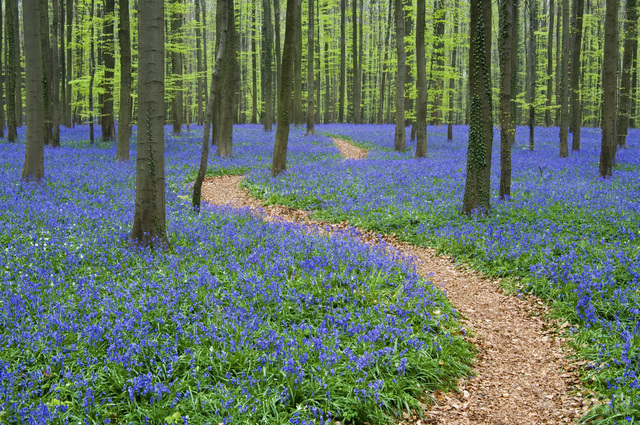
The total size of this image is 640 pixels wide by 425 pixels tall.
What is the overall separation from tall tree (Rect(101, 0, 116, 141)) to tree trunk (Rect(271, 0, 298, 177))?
34.6 feet

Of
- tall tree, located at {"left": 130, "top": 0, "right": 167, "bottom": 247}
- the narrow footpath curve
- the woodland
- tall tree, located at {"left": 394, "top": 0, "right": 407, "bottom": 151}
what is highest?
tall tree, located at {"left": 394, "top": 0, "right": 407, "bottom": 151}

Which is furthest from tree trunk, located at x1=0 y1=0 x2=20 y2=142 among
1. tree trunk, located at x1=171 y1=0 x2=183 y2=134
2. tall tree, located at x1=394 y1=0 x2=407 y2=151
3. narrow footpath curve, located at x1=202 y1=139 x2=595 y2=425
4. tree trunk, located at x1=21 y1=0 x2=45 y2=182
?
narrow footpath curve, located at x1=202 y1=139 x2=595 y2=425

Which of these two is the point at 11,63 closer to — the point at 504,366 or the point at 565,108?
the point at 504,366

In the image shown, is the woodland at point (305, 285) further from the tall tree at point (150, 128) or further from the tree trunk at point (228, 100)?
the tree trunk at point (228, 100)

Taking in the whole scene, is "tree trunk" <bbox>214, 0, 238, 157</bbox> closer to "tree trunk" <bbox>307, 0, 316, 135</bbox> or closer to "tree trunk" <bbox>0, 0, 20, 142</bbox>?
"tree trunk" <bbox>307, 0, 316, 135</bbox>

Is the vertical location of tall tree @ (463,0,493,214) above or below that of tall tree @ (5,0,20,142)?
below

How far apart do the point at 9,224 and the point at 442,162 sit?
1537 cm

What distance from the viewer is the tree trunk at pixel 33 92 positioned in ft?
40.2

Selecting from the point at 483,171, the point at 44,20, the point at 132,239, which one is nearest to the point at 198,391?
the point at 132,239

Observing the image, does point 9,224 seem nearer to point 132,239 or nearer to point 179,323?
point 132,239

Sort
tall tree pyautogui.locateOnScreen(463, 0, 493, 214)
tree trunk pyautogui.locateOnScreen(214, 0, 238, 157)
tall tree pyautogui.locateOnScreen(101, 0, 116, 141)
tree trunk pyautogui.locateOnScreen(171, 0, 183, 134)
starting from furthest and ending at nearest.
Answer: tree trunk pyautogui.locateOnScreen(171, 0, 183, 134)
tall tree pyautogui.locateOnScreen(101, 0, 116, 141)
tree trunk pyautogui.locateOnScreen(214, 0, 238, 157)
tall tree pyautogui.locateOnScreen(463, 0, 493, 214)

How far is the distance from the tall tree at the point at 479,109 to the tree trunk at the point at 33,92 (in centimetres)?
1216

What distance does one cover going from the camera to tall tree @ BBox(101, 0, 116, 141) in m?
20.7

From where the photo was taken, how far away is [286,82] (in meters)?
15.9
